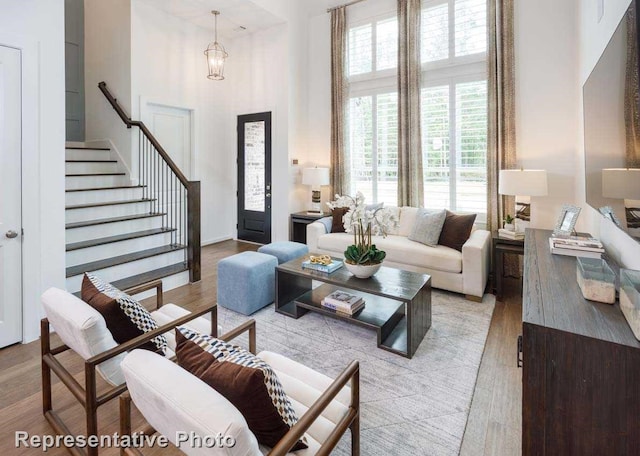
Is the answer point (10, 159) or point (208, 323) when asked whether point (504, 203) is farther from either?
point (10, 159)

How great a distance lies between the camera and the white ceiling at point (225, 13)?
16.5 ft

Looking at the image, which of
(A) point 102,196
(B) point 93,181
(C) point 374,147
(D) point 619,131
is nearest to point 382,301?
(D) point 619,131

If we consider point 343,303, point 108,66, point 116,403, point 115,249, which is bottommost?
point 116,403

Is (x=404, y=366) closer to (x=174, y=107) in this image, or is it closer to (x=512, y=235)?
(x=512, y=235)

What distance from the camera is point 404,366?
2.44 meters

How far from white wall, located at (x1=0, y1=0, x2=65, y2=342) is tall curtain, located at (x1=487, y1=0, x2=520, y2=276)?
15.0 ft

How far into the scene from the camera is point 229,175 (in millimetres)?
6594

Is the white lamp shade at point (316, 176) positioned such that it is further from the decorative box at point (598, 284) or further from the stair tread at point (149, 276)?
the decorative box at point (598, 284)

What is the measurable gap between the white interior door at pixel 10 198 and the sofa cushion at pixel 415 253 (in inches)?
129

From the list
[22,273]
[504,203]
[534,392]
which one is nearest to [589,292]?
[534,392]

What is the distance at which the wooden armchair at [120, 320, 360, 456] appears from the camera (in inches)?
35.7

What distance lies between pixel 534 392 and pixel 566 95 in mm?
3957

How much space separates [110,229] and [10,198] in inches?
61.5

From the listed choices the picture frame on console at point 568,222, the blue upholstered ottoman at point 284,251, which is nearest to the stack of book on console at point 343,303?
the blue upholstered ottoman at point 284,251
